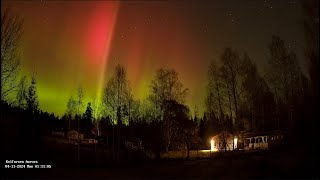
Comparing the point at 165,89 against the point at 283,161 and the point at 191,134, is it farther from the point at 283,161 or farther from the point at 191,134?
the point at 283,161

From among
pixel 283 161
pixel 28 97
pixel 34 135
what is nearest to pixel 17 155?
pixel 34 135

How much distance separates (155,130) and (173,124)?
526 centimetres

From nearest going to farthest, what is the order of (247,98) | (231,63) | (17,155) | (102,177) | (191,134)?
(102,177) → (17,155) → (231,63) → (247,98) → (191,134)

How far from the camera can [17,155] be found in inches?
767

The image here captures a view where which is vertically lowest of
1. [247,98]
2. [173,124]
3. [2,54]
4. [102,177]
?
[102,177]

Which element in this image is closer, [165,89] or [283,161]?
[283,161]

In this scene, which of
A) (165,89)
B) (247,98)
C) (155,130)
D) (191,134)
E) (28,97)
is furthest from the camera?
(28,97)

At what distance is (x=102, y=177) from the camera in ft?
55.0

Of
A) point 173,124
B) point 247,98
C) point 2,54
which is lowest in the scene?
point 173,124

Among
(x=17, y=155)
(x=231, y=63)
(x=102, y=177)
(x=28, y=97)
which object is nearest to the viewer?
(x=102, y=177)

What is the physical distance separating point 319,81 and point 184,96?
17215 mm

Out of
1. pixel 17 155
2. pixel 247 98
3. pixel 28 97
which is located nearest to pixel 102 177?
pixel 17 155

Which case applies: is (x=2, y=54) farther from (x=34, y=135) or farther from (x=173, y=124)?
(x=173, y=124)

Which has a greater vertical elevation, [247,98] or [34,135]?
[247,98]
